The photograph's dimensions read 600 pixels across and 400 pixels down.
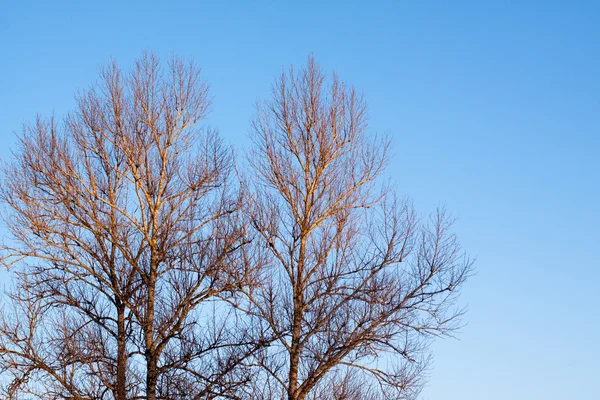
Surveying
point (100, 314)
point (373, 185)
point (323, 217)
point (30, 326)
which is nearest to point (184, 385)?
point (100, 314)

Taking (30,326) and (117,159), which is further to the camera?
(117,159)

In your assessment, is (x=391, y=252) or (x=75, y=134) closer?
(x=391, y=252)

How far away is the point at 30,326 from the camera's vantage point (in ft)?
51.5

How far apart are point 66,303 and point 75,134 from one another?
148 inches

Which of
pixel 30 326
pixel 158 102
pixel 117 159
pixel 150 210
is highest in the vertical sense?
pixel 158 102

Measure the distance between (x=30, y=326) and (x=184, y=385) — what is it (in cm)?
344

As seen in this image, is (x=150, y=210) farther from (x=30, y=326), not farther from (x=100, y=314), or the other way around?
(x=30, y=326)

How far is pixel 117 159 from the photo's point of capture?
17.0 m

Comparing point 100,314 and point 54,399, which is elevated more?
point 100,314

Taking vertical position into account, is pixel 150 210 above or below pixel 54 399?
above

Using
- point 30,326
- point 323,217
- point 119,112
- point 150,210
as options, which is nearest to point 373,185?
point 323,217

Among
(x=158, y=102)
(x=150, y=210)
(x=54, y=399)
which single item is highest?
(x=158, y=102)

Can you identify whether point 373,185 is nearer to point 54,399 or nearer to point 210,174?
point 210,174

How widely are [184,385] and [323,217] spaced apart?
4451 mm
